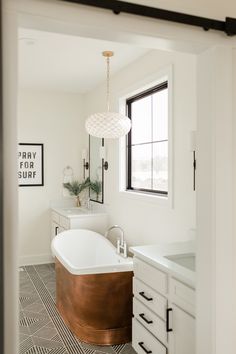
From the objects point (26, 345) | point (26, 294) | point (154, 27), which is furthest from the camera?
point (26, 294)

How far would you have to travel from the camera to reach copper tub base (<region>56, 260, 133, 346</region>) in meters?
2.77

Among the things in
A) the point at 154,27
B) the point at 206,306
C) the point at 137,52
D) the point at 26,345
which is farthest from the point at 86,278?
the point at 137,52

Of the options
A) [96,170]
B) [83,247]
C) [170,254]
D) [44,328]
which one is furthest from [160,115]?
[44,328]

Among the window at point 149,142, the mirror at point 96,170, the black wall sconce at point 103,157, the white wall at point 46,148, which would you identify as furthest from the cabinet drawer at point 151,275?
the white wall at point 46,148

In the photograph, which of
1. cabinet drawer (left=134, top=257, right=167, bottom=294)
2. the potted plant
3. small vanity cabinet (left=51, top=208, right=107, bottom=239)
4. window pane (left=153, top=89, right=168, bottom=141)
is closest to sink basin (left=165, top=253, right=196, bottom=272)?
cabinet drawer (left=134, top=257, right=167, bottom=294)

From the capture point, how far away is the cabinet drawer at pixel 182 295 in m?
1.86

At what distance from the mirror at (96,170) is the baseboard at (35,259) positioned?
3.98 ft

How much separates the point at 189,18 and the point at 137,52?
6.62ft

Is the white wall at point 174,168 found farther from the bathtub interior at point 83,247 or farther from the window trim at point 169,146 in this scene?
the bathtub interior at point 83,247

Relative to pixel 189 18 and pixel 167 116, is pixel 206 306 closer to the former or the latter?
pixel 189 18

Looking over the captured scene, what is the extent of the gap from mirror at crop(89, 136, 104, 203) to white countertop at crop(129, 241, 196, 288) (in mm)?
2346

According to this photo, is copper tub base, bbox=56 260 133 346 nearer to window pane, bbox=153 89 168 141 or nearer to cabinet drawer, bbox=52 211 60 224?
window pane, bbox=153 89 168 141

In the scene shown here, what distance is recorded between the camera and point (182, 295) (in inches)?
75.9

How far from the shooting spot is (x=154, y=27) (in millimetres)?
1519
